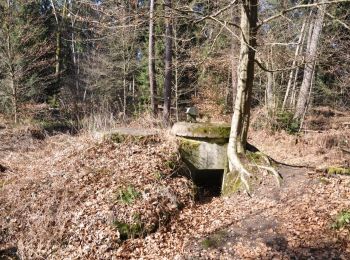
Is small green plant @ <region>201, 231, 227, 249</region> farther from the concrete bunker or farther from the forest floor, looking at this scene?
the concrete bunker

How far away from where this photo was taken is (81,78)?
2228cm

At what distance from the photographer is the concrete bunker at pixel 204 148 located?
729 cm

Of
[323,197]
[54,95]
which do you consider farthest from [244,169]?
[54,95]

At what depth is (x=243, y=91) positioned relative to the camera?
22.6 feet

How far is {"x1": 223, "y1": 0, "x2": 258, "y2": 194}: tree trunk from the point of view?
6562mm

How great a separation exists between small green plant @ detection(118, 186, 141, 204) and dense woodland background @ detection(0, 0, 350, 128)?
3.00 m

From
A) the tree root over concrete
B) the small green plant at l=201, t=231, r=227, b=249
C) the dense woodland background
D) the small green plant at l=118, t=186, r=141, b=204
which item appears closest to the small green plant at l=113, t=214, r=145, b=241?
the small green plant at l=118, t=186, r=141, b=204

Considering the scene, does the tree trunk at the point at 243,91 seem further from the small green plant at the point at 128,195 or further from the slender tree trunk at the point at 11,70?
the slender tree trunk at the point at 11,70

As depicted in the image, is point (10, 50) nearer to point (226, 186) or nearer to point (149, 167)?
point (149, 167)

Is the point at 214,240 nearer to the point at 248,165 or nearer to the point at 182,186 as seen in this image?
the point at 182,186

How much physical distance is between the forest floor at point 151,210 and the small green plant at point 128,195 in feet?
0.06

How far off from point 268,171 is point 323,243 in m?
2.33

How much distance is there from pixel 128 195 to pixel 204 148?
7.65 ft

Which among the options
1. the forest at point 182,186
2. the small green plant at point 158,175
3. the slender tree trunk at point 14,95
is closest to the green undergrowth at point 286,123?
the forest at point 182,186
